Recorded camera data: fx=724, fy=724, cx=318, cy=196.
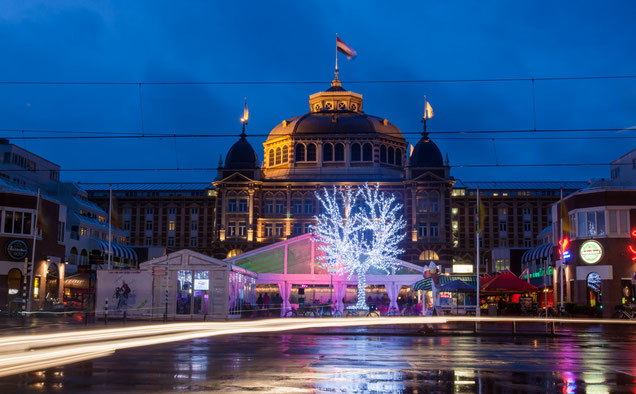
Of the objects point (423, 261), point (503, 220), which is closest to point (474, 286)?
point (423, 261)

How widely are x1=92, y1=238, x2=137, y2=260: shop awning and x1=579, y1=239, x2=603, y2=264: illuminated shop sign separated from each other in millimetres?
50696

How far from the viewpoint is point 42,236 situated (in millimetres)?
57250

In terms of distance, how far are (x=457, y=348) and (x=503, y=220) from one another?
91067mm

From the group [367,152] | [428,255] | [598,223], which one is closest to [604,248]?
[598,223]

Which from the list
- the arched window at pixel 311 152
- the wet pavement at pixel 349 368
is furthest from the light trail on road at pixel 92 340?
the arched window at pixel 311 152

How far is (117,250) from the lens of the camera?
285 ft

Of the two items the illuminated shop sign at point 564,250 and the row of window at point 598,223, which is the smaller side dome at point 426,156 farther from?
the illuminated shop sign at point 564,250

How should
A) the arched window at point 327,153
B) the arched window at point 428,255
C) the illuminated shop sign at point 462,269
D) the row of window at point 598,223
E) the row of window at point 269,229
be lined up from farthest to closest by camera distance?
the arched window at point 327,153 < the row of window at point 269,229 < the arched window at point 428,255 < the illuminated shop sign at point 462,269 < the row of window at point 598,223

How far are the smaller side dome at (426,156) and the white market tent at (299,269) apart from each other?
38.9 meters

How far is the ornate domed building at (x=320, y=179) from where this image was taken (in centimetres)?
9238

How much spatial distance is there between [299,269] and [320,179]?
1637 inches

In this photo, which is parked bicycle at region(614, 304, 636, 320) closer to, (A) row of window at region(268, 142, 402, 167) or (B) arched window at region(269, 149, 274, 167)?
(A) row of window at region(268, 142, 402, 167)

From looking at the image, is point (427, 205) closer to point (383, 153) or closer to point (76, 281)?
point (383, 153)

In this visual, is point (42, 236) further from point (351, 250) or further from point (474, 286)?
point (474, 286)
